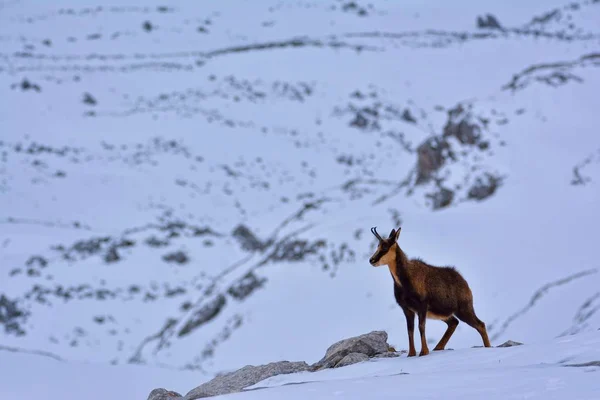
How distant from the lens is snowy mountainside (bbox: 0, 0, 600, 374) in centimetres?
1903

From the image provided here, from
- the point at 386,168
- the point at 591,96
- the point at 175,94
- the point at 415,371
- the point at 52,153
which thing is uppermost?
the point at 175,94

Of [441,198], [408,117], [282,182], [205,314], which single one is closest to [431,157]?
[441,198]

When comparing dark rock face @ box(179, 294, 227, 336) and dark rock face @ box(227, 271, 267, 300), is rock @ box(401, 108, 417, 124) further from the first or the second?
dark rock face @ box(179, 294, 227, 336)

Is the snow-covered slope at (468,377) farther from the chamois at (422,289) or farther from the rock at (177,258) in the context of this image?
the rock at (177,258)

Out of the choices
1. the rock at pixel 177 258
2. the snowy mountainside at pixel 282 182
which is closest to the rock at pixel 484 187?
the snowy mountainside at pixel 282 182

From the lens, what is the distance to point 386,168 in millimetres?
35812

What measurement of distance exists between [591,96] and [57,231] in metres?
21.0

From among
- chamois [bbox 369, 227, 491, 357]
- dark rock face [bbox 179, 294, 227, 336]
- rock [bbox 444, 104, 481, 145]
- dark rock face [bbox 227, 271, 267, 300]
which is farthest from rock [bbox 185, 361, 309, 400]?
rock [bbox 444, 104, 481, 145]

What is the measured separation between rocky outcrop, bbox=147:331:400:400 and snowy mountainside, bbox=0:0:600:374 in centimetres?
535

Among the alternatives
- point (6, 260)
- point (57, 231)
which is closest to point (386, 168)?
point (57, 231)

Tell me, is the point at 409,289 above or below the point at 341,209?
below

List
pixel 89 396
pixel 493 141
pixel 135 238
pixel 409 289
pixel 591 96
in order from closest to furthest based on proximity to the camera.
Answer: pixel 409 289 → pixel 89 396 → pixel 493 141 → pixel 591 96 → pixel 135 238

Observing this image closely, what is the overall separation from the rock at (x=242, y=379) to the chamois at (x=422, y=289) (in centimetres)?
151

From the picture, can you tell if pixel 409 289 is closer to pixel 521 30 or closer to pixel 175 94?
pixel 175 94
